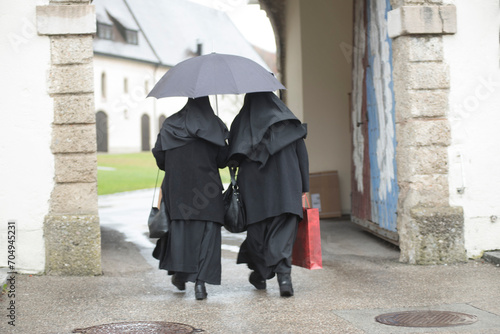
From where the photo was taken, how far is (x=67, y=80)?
23.0ft

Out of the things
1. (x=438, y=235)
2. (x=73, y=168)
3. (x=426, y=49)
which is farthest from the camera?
(x=426, y=49)

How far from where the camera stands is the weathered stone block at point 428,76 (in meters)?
7.47

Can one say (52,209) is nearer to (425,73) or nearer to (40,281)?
(40,281)

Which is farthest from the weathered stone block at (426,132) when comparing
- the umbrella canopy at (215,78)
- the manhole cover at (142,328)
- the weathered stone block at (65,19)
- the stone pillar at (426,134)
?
the manhole cover at (142,328)

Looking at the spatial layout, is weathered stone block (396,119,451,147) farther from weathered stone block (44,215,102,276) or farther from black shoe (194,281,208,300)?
weathered stone block (44,215,102,276)

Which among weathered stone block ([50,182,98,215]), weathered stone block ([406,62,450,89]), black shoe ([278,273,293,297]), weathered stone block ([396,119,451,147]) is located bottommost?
black shoe ([278,273,293,297])

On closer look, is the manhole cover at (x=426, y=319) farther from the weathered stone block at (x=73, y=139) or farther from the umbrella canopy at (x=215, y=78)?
the weathered stone block at (x=73, y=139)

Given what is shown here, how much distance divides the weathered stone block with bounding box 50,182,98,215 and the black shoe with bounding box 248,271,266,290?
1.78 m

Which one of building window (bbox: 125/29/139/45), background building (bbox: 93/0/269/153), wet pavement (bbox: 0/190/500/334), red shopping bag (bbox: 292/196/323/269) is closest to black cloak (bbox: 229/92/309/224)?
red shopping bag (bbox: 292/196/323/269)

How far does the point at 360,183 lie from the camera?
10.2 metres

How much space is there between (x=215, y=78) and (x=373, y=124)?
3917mm

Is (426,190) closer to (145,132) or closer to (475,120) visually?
(475,120)

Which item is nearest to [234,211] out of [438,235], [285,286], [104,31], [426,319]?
[285,286]

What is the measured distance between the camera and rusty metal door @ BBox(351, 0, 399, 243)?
841cm
